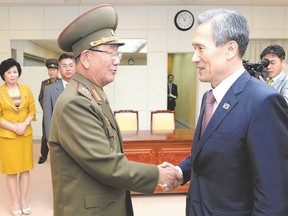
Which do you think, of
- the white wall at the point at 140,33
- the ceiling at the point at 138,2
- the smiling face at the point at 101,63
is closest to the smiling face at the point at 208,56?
the smiling face at the point at 101,63

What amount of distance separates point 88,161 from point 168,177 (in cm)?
52

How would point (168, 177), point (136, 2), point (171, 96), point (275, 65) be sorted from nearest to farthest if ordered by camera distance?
1. point (168, 177)
2. point (275, 65)
3. point (136, 2)
4. point (171, 96)

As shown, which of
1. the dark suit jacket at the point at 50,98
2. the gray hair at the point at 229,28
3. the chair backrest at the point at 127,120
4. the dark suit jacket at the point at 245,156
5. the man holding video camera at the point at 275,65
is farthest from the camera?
the chair backrest at the point at 127,120

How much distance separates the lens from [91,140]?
1.27 m

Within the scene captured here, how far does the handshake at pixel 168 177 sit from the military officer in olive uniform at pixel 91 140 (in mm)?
12

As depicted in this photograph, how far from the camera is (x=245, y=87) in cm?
116

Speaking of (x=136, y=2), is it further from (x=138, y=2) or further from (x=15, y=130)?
(x=15, y=130)

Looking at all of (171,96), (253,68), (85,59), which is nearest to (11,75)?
(85,59)

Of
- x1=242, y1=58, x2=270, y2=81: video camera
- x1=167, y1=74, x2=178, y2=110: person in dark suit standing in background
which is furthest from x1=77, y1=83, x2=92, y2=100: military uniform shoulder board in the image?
x1=167, y1=74, x2=178, y2=110: person in dark suit standing in background

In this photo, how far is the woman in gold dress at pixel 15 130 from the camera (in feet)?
10.7

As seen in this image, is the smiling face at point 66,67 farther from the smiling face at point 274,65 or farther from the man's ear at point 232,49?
the man's ear at point 232,49

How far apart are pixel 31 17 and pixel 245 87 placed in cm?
677

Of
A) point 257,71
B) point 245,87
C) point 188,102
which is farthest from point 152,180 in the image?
point 188,102

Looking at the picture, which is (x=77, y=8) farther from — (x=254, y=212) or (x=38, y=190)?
(x=254, y=212)
